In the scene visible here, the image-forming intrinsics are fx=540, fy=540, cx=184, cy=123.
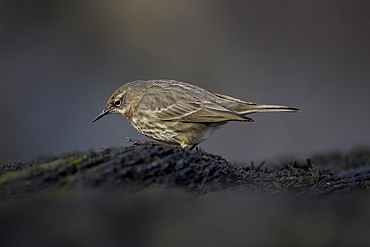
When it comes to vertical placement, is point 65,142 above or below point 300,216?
below

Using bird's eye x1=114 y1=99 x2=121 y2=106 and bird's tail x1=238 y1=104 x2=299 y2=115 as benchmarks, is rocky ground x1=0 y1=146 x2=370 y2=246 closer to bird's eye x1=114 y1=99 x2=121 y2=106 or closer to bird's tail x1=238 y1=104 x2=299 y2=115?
bird's tail x1=238 y1=104 x2=299 y2=115

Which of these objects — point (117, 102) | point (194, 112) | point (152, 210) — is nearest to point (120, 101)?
point (117, 102)

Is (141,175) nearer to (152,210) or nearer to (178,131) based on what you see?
(152,210)

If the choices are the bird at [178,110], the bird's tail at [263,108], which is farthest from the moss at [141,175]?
the bird at [178,110]

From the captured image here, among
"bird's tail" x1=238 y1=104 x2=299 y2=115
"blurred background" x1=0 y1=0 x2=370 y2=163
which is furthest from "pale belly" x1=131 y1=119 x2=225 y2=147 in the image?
"blurred background" x1=0 y1=0 x2=370 y2=163

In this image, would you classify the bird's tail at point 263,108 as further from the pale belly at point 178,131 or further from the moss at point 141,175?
the moss at point 141,175

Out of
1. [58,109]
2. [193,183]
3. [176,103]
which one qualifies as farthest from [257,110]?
[58,109]

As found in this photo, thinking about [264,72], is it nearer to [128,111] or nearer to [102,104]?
[102,104]
